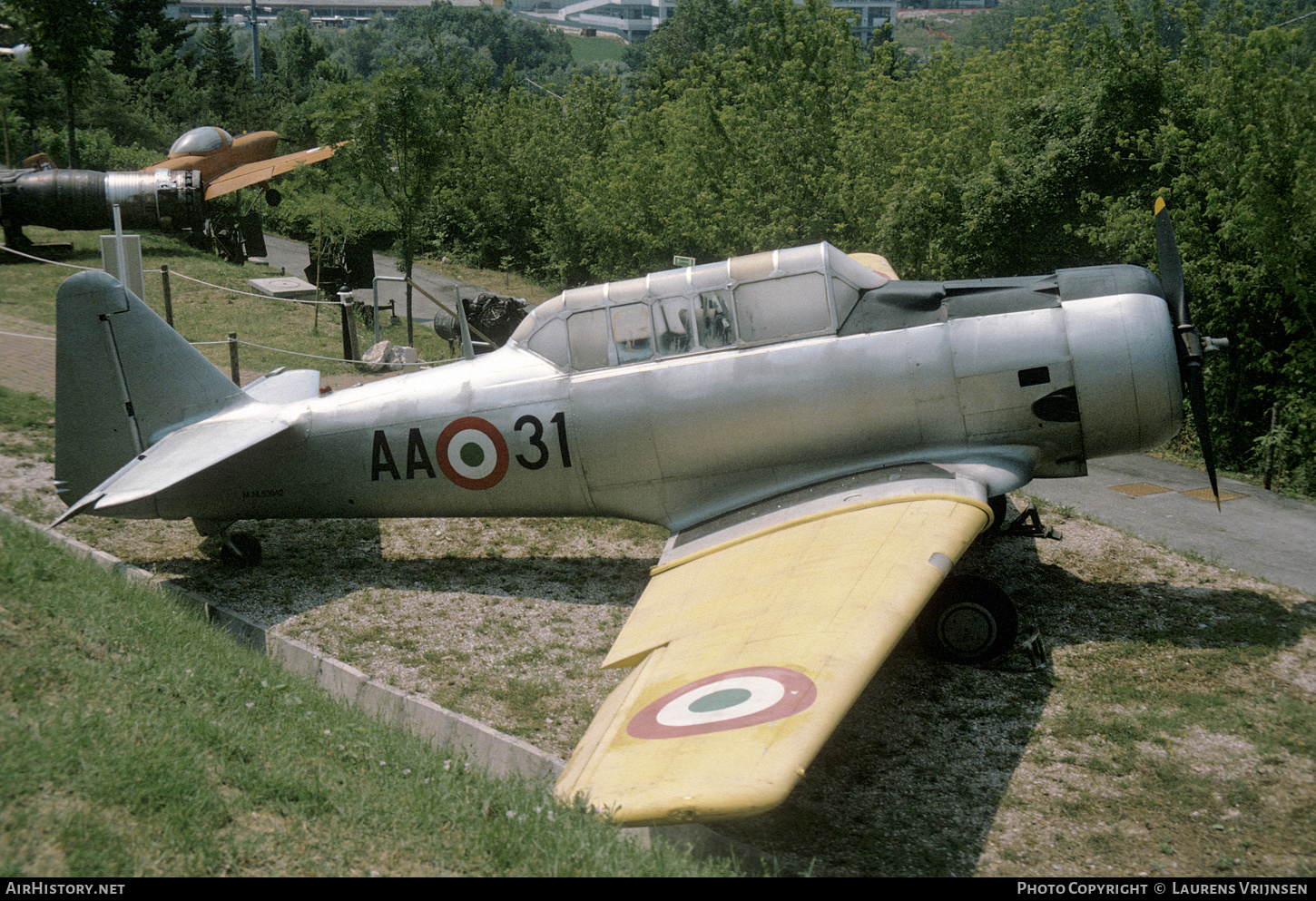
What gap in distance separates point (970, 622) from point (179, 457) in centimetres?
689

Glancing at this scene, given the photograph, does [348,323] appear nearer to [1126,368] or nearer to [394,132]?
[394,132]

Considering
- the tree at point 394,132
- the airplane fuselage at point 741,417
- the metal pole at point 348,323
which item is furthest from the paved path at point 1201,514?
the tree at point 394,132

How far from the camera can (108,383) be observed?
903 cm

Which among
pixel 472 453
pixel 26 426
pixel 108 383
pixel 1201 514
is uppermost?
pixel 108 383

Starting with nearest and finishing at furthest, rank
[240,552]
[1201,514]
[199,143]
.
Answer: [240,552] → [1201,514] → [199,143]

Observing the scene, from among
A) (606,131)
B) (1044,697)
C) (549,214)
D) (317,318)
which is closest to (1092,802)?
(1044,697)

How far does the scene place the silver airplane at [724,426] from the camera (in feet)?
23.6

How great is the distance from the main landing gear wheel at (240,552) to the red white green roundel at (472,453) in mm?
2310

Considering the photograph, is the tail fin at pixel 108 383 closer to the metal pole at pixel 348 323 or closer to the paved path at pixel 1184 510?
the paved path at pixel 1184 510

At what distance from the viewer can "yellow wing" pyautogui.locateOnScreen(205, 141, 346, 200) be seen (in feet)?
91.7

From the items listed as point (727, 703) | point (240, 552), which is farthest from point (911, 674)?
point (240, 552)

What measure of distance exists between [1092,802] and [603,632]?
4.04 m

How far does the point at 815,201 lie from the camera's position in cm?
1973

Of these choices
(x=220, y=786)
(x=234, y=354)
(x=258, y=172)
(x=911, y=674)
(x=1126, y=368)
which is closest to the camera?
(x=220, y=786)
